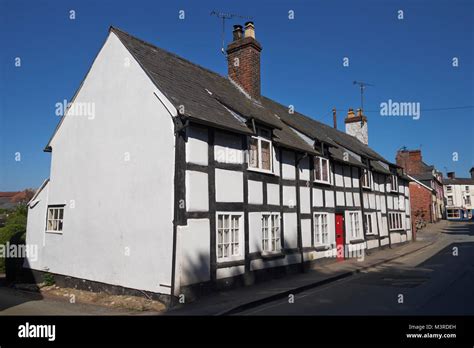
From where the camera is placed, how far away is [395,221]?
24.9m

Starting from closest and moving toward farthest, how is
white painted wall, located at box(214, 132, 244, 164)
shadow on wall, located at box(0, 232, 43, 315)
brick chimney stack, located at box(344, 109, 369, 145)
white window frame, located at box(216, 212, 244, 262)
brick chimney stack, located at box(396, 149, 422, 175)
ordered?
white window frame, located at box(216, 212, 244, 262) → white painted wall, located at box(214, 132, 244, 164) → shadow on wall, located at box(0, 232, 43, 315) → brick chimney stack, located at box(344, 109, 369, 145) → brick chimney stack, located at box(396, 149, 422, 175)

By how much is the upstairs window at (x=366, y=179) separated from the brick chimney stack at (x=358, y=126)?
8.75 meters

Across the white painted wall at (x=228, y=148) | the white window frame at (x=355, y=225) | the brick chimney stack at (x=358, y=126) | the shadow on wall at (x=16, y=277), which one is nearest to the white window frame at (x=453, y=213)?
the brick chimney stack at (x=358, y=126)

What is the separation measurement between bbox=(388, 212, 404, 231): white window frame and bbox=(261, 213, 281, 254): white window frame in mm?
13525

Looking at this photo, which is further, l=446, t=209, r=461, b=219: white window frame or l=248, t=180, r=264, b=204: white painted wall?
l=446, t=209, r=461, b=219: white window frame

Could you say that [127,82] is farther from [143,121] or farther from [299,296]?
[299,296]

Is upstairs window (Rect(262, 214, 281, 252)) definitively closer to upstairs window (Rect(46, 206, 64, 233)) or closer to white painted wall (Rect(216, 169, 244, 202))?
white painted wall (Rect(216, 169, 244, 202))

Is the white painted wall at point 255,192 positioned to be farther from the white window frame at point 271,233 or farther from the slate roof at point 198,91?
the slate roof at point 198,91

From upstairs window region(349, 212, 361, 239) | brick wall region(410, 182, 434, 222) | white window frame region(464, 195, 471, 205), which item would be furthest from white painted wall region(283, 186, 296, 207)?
white window frame region(464, 195, 471, 205)

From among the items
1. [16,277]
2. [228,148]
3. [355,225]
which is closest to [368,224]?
[355,225]

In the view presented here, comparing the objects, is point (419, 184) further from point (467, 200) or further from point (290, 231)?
point (290, 231)

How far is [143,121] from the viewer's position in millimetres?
10523

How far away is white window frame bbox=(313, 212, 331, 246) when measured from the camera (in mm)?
15430
